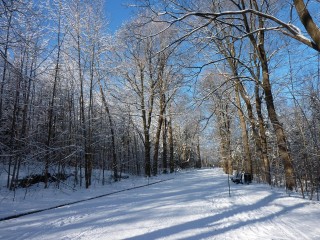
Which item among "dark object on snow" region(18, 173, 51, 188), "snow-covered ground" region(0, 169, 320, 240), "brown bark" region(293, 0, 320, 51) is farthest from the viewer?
"dark object on snow" region(18, 173, 51, 188)

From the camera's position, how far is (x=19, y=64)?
13.2m

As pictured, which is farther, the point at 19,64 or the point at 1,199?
the point at 19,64

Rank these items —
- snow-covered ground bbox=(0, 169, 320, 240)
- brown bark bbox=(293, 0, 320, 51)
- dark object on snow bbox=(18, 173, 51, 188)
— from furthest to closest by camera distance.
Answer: dark object on snow bbox=(18, 173, 51, 188), brown bark bbox=(293, 0, 320, 51), snow-covered ground bbox=(0, 169, 320, 240)

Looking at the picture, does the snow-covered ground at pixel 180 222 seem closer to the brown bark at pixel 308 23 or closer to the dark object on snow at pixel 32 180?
the brown bark at pixel 308 23

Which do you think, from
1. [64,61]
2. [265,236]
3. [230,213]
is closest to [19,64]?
[64,61]

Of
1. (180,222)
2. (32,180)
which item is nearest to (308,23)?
(180,222)

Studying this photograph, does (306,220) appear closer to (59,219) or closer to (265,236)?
(265,236)

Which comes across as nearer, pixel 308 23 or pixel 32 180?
pixel 308 23

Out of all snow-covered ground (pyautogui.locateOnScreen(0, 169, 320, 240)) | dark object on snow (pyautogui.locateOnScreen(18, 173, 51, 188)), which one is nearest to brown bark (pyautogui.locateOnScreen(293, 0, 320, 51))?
snow-covered ground (pyautogui.locateOnScreen(0, 169, 320, 240))

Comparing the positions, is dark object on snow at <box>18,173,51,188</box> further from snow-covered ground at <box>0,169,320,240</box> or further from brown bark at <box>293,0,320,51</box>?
brown bark at <box>293,0,320,51</box>

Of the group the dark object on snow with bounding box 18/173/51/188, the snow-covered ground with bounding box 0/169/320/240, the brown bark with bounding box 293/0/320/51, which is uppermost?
the brown bark with bounding box 293/0/320/51

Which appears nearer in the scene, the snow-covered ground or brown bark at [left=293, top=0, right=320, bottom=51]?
the snow-covered ground

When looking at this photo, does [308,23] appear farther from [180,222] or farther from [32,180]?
[32,180]

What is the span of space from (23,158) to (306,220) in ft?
43.4
